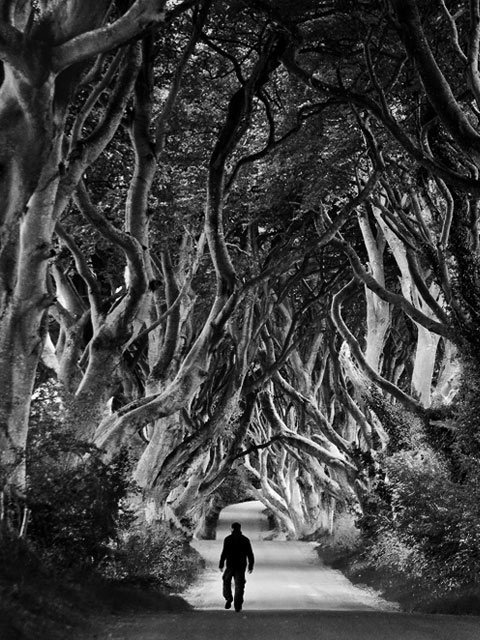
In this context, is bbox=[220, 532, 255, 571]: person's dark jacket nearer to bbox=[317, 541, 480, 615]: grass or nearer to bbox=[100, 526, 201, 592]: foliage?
bbox=[100, 526, 201, 592]: foliage

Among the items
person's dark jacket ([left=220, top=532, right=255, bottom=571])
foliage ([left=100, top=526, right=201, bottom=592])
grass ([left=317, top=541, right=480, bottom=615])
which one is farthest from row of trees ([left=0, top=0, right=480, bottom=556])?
person's dark jacket ([left=220, top=532, right=255, bottom=571])

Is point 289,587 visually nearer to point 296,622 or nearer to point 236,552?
point 236,552

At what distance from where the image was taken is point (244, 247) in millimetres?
21594

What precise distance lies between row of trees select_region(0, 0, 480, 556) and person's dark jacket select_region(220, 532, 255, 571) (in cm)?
244

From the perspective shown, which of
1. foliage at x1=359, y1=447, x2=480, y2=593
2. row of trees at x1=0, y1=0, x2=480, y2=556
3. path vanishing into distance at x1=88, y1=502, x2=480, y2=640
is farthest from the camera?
foliage at x1=359, y1=447, x2=480, y2=593

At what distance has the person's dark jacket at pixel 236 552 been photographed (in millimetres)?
12234

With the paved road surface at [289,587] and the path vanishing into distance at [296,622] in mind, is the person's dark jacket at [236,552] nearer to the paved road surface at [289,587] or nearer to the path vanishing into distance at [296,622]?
the path vanishing into distance at [296,622]

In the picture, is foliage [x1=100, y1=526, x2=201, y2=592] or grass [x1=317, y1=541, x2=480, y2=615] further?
foliage [x1=100, y1=526, x2=201, y2=592]

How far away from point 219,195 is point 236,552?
5.56 meters

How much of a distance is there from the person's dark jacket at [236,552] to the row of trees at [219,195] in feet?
8.01

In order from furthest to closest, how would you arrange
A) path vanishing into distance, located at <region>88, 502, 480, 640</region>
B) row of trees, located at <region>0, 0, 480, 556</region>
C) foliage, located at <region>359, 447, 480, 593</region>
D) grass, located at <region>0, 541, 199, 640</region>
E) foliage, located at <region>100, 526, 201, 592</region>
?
1. foliage, located at <region>359, 447, 480, 593</region>
2. foliage, located at <region>100, 526, 201, 592</region>
3. row of trees, located at <region>0, 0, 480, 556</region>
4. path vanishing into distance, located at <region>88, 502, 480, 640</region>
5. grass, located at <region>0, 541, 199, 640</region>

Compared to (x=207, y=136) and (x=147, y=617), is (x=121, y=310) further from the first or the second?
(x=207, y=136)

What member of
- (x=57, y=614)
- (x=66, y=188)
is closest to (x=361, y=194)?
(x=66, y=188)

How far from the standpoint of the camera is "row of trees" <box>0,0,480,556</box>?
8.96 metres
